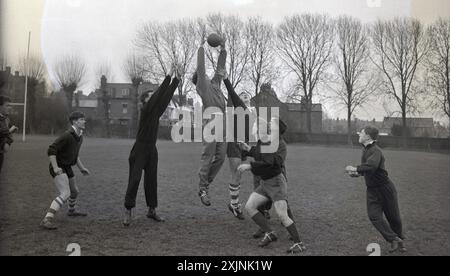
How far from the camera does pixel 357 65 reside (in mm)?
11688

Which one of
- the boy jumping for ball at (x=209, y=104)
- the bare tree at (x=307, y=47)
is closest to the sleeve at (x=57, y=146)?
the boy jumping for ball at (x=209, y=104)

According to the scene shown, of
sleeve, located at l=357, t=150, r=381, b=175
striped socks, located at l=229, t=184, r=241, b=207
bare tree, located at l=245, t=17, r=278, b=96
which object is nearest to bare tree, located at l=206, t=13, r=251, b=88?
bare tree, located at l=245, t=17, r=278, b=96

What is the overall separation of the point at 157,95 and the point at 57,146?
139 centimetres

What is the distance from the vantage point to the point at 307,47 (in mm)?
11930

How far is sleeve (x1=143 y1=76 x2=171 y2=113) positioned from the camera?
4.60 meters

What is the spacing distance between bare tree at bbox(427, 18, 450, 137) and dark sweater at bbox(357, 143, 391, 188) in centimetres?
498

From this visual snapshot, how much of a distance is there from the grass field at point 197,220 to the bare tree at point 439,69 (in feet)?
6.47

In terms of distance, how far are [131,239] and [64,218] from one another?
159 centimetres

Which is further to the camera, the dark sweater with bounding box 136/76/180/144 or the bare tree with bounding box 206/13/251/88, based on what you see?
the bare tree with bounding box 206/13/251/88

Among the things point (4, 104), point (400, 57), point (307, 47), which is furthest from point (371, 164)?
point (307, 47)

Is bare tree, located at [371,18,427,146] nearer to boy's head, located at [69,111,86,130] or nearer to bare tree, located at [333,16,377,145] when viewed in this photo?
bare tree, located at [333,16,377,145]

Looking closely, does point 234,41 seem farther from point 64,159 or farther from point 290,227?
point 290,227

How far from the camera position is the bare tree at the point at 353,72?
9961 millimetres
